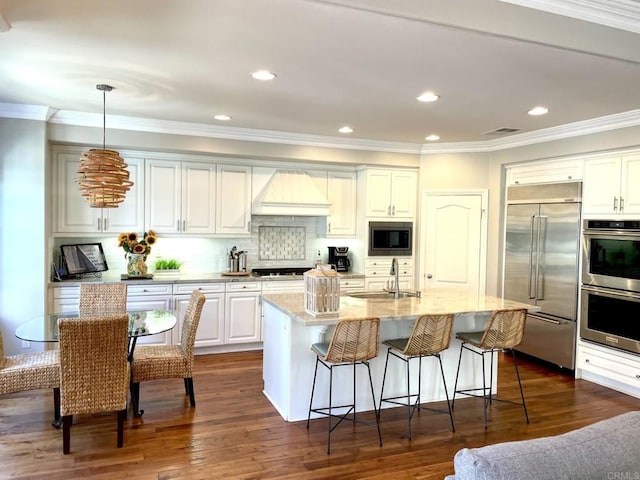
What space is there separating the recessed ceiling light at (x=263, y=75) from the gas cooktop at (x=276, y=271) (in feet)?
9.60

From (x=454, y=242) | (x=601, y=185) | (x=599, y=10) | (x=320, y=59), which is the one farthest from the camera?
(x=454, y=242)

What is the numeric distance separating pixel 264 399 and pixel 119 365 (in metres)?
1.47

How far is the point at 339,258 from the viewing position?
645 cm

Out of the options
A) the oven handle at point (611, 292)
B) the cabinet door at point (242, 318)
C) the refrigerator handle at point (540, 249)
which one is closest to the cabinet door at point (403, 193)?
the refrigerator handle at point (540, 249)

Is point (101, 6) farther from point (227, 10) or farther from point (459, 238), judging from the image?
point (459, 238)

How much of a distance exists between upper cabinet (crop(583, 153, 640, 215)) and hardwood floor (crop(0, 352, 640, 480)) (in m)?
1.82

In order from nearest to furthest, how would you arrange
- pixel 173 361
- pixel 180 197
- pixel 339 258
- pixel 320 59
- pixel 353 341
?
pixel 320 59
pixel 353 341
pixel 173 361
pixel 180 197
pixel 339 258

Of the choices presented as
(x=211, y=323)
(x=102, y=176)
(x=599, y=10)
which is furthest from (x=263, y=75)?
(x=211, y=323)

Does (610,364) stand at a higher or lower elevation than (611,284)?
lower

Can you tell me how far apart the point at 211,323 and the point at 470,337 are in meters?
3.02

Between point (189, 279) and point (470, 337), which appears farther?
point (189, 279)

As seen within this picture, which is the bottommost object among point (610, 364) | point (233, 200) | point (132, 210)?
point (610, 364)

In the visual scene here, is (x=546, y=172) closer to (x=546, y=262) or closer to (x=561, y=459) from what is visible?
(x=546, y=262)

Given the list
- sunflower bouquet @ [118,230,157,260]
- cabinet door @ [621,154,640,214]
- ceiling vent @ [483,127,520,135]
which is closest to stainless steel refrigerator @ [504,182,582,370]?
cabinet door @ [621,154,640,214]
